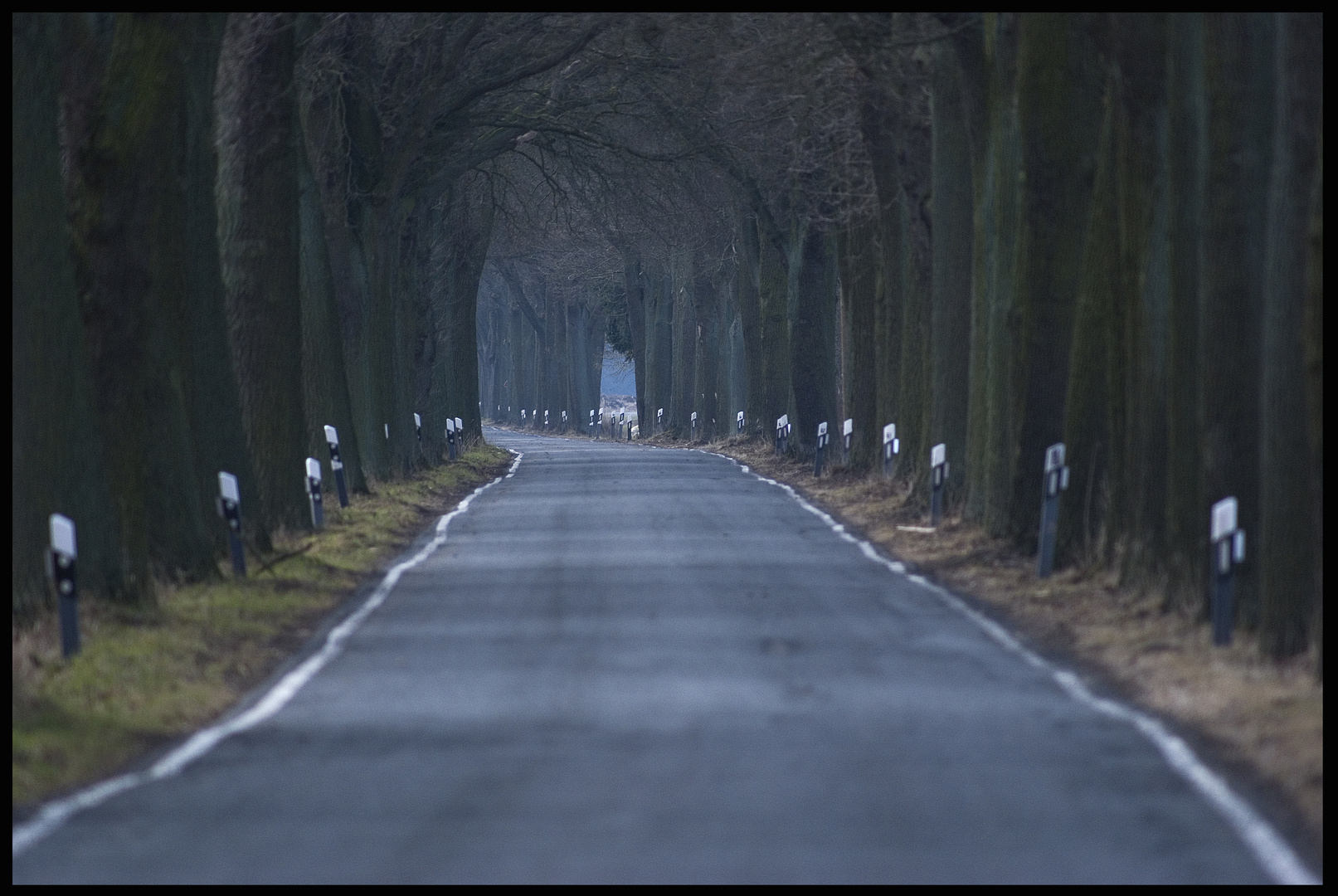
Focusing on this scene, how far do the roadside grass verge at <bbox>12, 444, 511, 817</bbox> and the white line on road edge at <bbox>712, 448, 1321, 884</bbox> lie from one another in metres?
5.05

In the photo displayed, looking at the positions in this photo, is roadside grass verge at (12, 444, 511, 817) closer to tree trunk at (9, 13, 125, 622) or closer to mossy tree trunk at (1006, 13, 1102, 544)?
tree trunk at (9, 13, 125, 622)

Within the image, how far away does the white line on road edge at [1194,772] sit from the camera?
7.49m

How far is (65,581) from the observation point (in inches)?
504

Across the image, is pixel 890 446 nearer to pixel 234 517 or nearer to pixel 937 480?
pixel 937 480

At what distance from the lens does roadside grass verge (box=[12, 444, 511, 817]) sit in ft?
33.2

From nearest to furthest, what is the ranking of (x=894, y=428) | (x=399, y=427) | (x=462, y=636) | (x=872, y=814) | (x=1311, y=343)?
(x=872, y=814) → (x=1311, y=343) → (x=462, y=636) → (x=894, y=428) → (x=399, y=427)

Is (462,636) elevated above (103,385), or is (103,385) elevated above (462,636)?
(103,385)

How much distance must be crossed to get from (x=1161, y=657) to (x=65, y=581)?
22.9ft

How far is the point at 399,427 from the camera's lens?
3581cm

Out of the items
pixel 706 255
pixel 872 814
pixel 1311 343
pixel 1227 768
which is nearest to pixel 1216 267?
pixel 1311 343

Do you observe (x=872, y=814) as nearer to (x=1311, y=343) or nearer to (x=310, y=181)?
(x=1311, y=343)

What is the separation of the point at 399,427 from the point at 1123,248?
21231mm
